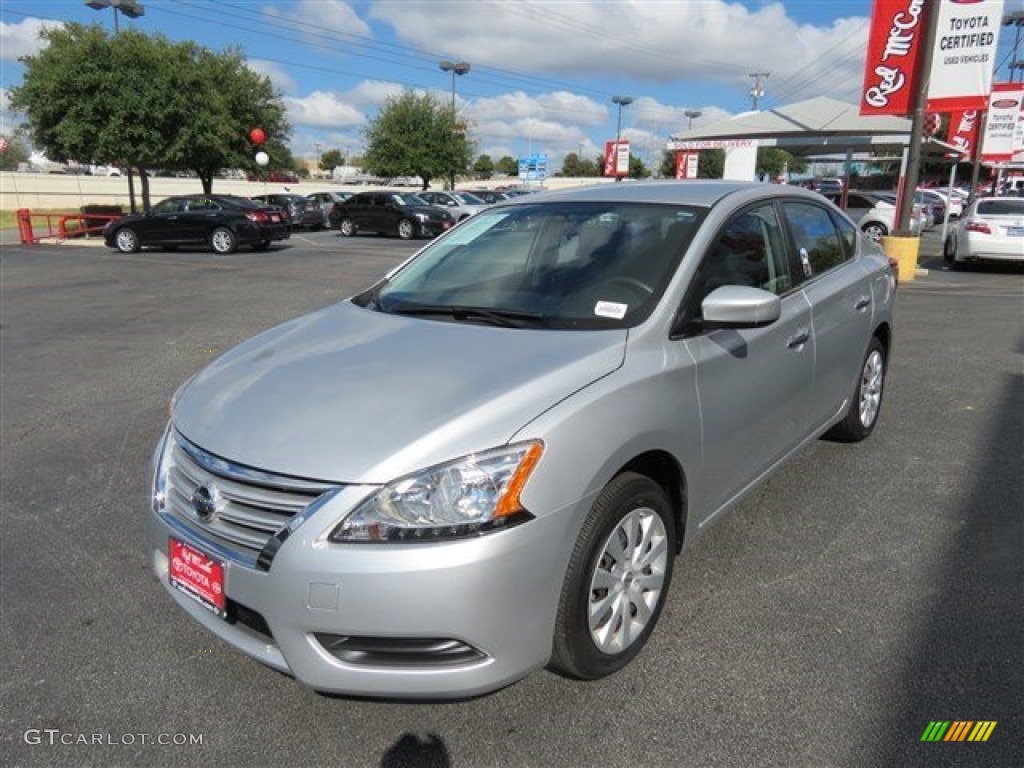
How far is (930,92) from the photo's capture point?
550 inches

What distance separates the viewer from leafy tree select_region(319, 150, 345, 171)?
136 metres

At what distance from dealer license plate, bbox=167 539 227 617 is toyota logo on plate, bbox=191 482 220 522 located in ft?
0.39

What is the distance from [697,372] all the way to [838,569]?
1265 millimetres

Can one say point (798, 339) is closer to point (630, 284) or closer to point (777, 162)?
point (630, 284)

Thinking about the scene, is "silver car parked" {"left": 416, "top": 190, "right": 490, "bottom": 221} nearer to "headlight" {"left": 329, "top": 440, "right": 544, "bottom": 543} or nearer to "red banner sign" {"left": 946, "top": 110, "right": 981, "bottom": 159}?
"red banner sign" {"left": 946, "top": 110, "right": 981, "bottom": 159}

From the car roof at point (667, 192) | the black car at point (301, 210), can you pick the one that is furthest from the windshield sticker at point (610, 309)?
the black car at point (301, 210)

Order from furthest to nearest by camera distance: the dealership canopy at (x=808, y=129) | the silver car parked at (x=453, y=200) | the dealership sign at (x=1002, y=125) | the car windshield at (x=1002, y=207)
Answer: the silver car parked at (x=453, y=200)
the dealership sign at (x=1002, y=125)
the dealership canopy at (x=808, y=129)
the car windshield at (x=1002, y=207)

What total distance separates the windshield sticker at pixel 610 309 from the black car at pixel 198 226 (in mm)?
18075

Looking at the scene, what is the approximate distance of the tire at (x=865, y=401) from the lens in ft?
15.5

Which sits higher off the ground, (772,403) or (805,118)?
(805,118)

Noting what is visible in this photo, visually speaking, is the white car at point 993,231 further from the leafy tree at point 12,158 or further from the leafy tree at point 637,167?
the leafy tree at point 12,158

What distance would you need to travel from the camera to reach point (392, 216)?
25.9m

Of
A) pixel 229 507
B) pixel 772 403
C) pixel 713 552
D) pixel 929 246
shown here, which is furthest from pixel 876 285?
pixel 929 246

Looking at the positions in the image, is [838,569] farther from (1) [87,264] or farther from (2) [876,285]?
(1) [87,264]
